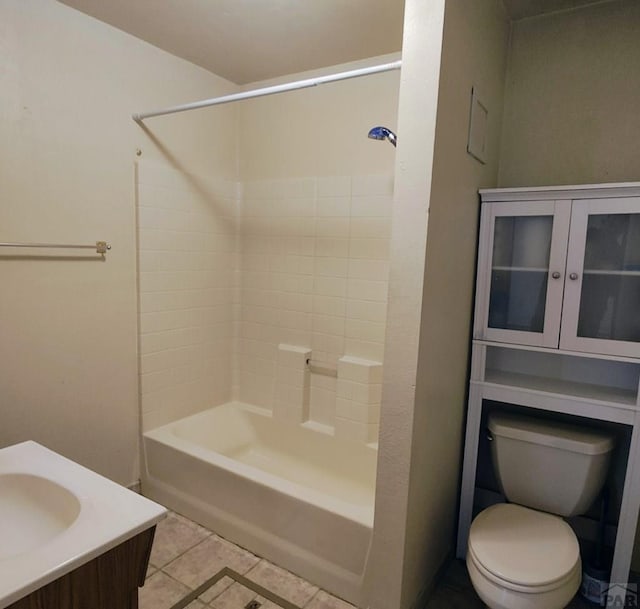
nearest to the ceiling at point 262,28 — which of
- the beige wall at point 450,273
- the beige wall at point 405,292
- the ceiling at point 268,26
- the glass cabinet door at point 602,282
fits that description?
the ceiling at point 268,26

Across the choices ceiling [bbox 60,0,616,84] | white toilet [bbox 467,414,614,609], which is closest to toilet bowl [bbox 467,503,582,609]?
white toilet [bbox 467,414,614,609]

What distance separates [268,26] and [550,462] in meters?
2.29

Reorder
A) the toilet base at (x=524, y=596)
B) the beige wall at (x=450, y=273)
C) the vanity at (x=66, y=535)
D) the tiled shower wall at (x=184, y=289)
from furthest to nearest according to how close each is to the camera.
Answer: the tiled shower wall at (x=184, y=289), the beige wall at (x=450, y=273), the toilet base at (x=524, y=596), the vanity at (x=66, y=535)

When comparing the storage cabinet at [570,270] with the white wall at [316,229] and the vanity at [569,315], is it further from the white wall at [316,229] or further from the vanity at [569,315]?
the white wall at [316,229]

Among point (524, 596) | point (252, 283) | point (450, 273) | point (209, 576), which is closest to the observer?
point (524, 596)

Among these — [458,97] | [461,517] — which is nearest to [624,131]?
[458,97]

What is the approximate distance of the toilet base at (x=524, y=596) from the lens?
134cm

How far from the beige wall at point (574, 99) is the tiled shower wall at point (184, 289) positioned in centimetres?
165

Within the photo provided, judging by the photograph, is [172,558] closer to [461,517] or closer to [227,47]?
[461,517]

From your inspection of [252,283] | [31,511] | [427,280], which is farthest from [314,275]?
[31,511]

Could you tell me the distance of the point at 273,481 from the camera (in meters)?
1.92

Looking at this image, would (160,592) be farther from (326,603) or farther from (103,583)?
(103,583)

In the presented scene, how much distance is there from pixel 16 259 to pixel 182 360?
102 centimetres

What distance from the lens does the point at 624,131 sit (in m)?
1.80
